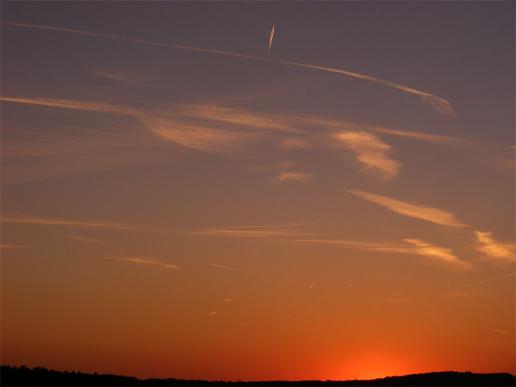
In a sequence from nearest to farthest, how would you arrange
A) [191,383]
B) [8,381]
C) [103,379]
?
1. [8,381]
2. [103,379]
3. [191,383]

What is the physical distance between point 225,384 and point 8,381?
93.5ft

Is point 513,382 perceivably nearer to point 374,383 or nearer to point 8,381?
point 374,383

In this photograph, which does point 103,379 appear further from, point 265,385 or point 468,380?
point 468,380

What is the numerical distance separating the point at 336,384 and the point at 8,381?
41021mm

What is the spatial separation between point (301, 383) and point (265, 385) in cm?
538

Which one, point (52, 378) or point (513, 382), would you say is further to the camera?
point (513, 382)

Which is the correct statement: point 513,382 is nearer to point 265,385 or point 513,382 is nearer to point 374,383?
point 374,383

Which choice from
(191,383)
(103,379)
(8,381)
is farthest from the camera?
(191,383)

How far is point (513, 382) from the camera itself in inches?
4227

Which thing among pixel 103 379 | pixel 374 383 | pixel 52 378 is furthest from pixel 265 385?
pixel 52 378

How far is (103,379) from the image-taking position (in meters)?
103

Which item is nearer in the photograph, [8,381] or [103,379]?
[8,381]

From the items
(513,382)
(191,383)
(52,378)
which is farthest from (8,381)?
(513,382)

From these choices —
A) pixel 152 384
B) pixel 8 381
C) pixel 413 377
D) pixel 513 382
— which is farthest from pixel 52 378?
pixel 513 382
